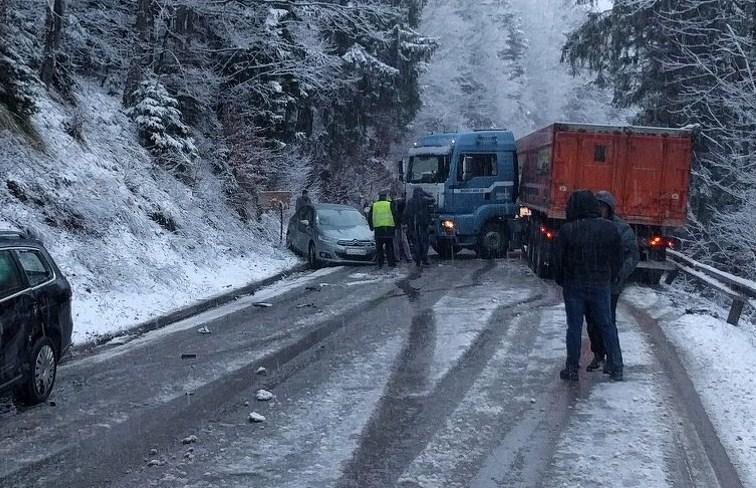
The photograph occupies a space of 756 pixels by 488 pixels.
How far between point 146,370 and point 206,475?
3.45m

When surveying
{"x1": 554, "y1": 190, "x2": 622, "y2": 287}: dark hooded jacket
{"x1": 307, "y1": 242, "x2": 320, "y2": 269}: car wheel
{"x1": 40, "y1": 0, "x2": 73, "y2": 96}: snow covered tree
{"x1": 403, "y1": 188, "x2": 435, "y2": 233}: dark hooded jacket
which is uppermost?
{"x1": 40, "y1": 0, "x2": 73, "y2": 96}: snow covered tree

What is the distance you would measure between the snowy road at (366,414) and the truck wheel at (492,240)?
959 centimetres

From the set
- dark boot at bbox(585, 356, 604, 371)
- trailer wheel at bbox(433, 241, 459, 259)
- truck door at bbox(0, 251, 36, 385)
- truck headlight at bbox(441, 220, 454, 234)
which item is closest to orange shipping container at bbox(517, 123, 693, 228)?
truck headlight at bbox(441, 220, 454, 234)

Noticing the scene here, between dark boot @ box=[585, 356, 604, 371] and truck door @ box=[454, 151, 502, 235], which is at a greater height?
truck door @ box=[454, 151, 502, 235]

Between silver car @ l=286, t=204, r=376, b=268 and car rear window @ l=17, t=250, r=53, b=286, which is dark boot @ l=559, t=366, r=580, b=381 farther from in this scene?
silver car @ l=286, t=204, r=376, b=268

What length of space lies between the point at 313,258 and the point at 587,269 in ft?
41.2

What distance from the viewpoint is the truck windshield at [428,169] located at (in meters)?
20.8

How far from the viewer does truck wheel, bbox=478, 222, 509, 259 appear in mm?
20797

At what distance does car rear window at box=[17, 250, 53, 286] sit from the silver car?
37.8ft

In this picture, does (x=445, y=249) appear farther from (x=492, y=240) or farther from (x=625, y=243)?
(x=625, y=243)

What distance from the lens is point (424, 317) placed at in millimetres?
11586

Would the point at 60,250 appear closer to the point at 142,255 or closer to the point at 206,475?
the point at 142,255

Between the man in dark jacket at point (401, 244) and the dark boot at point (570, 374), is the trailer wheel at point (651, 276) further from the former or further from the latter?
the dark boot at point (570, 374)

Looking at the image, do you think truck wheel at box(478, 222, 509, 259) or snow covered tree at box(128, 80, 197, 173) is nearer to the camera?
snow covered tree at box(128, 80, 197, 173)
